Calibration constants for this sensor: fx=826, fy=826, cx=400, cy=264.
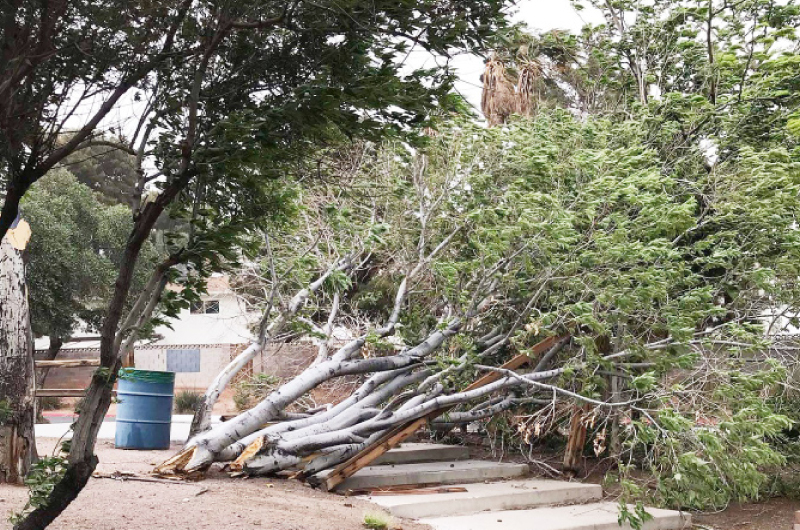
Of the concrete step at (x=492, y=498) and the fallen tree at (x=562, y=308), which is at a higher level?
the fallen tree at (x=562, y=308)

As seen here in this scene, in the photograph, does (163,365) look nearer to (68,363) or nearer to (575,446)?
(68,363)

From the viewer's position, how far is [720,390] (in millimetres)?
8828

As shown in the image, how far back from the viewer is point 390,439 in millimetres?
9852

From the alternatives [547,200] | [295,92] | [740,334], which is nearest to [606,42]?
[547,200]

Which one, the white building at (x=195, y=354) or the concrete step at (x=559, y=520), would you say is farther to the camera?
the white building at (x=195, y=354)

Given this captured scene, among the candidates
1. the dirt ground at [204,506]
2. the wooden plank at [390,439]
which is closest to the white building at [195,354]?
the wooden plank at [390,439]

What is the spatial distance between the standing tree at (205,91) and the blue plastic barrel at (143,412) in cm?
638

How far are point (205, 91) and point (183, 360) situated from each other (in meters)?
27.0

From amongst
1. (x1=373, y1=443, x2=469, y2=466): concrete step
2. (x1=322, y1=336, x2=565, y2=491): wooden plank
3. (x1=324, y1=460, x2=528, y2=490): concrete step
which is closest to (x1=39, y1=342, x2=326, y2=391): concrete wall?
(x1=373, y1=443, x2=469, y2=466): concrete step

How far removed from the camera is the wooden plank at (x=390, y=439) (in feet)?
30.6

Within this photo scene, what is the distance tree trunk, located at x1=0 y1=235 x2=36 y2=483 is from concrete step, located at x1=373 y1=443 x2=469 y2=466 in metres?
4.80

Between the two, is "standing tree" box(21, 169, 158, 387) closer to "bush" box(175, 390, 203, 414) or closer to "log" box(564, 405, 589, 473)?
"bush" box(175, 390, 203, 414)

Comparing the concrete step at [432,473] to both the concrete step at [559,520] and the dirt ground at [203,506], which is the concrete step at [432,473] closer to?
the dirt ground at [203,506]

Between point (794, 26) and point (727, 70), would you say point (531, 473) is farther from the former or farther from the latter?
point (794, 26)
